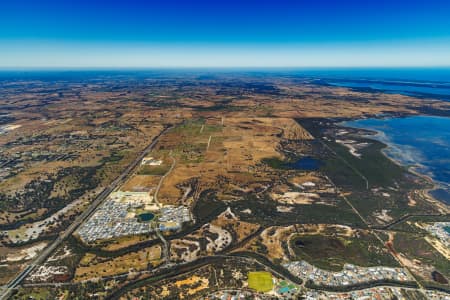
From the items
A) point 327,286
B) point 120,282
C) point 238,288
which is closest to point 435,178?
point 327,286

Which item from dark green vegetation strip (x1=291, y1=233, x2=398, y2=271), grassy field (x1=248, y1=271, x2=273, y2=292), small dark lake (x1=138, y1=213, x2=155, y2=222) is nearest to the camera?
grassy field (x1=248, y1=271, x2=273, y2=292)

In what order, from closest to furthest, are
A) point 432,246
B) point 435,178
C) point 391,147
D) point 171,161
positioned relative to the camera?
point 432,246
point 435,178
point 171,161
point 391,147

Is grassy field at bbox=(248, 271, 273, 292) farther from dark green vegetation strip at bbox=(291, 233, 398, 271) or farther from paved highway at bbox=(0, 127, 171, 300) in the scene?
paved highway at bbox=(0, 127, 171, 300)

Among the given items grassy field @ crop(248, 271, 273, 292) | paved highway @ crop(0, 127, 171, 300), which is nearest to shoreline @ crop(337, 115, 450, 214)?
grassy field @ crop(248, 271, 273, 292)

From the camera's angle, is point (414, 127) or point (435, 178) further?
point (414, 127)

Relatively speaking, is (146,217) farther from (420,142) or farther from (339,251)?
(420,142)

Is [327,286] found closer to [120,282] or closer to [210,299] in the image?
[210,299]
